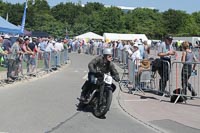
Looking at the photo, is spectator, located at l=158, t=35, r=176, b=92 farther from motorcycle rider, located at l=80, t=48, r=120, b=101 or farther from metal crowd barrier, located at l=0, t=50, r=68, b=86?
metal crowd barrier, located at l=0, t=50, r=68, b=86

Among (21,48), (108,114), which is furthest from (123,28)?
(108,114)

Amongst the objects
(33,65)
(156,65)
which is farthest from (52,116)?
(33,65)

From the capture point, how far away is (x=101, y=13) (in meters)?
127

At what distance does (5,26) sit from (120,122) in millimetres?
21902

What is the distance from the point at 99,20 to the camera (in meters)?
119

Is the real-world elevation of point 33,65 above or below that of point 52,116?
above

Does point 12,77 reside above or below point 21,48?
below

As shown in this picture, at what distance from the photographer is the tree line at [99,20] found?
116m

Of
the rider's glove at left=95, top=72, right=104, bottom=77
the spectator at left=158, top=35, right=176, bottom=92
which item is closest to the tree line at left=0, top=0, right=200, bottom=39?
the spectator at left=158, top=35, right=176, bottom=92

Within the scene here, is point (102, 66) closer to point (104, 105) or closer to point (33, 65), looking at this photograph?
point (104, 105)

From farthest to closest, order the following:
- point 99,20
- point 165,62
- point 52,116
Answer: point 99,20, point 165,62, point 52,116

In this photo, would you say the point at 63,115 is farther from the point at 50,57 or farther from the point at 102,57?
the point at 50,57

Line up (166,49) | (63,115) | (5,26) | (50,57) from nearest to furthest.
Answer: (63,115) < (166,49) < (50,57) < (5,26)

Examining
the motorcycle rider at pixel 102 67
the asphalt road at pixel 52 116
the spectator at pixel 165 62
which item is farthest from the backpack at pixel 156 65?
the motorcycle rider at pixel 102 67
